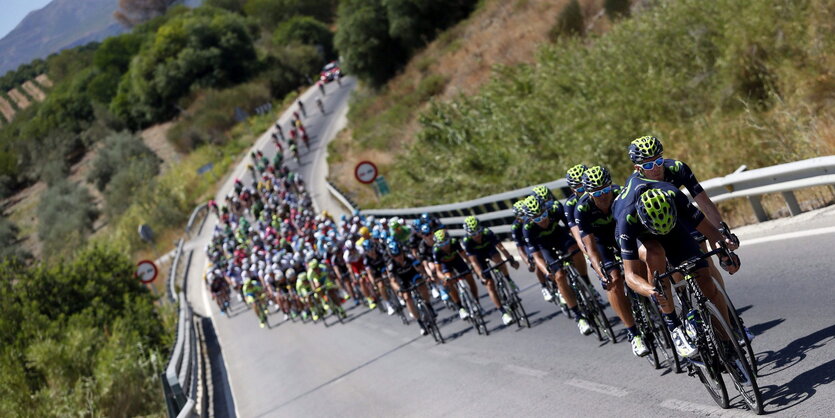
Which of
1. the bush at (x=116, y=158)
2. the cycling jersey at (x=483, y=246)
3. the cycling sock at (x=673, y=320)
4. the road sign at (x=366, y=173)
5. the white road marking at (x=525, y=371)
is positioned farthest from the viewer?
the bush at (x=116, y=158)

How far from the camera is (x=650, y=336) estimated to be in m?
9.41

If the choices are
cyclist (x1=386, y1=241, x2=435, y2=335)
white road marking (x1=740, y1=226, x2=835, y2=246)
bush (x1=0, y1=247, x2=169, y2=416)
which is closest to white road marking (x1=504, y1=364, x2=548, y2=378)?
white road marking (x1=740, y1=226, x2=835, y2=246)

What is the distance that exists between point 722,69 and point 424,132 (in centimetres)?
1336

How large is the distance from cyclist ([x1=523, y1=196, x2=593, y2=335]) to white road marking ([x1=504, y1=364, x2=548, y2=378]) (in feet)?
2.77

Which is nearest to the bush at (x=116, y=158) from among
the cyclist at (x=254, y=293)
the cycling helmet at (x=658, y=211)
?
the cyclist at (x=254, y=293)

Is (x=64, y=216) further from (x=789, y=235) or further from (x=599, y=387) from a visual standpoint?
(x=599, y=387)

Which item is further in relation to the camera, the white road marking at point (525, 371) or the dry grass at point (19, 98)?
the dry grass at point (19, 98)

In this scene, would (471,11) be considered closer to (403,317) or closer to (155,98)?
(403,317)

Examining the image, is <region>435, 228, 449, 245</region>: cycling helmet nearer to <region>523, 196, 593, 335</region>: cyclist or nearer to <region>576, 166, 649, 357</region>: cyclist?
<region>523, 196, 593, 335</region>: cyclist

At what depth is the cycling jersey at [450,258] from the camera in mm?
15312

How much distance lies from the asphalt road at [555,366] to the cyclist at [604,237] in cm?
57

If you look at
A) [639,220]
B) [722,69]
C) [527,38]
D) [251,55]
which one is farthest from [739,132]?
[251,55]

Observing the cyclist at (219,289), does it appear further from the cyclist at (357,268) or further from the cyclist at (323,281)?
the cyclist at (357,268)

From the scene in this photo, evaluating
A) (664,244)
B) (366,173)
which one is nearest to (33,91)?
(366,173)
